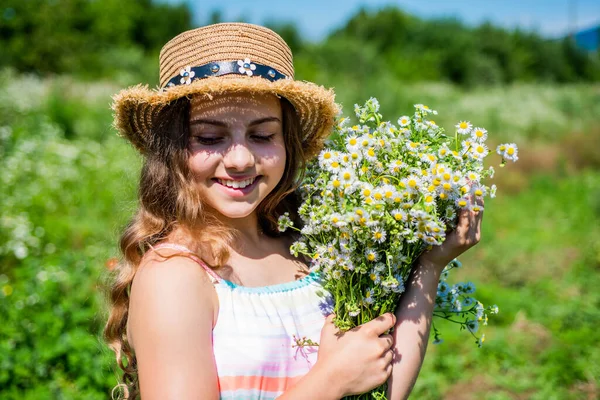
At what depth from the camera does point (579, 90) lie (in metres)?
23.0

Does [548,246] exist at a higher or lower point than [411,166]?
higher

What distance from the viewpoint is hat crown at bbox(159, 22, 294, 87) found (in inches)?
65.5

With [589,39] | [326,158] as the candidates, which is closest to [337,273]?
[326,158]

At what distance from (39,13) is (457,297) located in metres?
23.7

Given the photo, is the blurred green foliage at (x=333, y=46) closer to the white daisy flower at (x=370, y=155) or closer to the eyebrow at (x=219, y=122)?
the eyebrow at (x=219, y=122)

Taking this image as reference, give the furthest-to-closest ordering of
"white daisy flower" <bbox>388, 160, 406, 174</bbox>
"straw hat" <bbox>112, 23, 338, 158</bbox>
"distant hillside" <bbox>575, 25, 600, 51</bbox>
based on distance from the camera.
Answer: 1. "distant hillside" <bbox>575, 25, 600, 51</bbox>
2. "straw hat" <bbox>112, 23, 338, 158</bbox>
3. "white daisy flower" <bbox>388, 160, 406, 174</bbox>

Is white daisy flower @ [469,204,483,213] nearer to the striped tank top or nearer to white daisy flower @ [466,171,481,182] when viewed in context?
white daisy flower @ [466,171,481,182]

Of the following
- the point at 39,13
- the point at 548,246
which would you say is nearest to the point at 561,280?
the point at 548,246

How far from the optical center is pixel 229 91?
1616mm

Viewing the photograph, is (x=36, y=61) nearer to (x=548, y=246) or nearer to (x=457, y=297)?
(x=548, y=246)

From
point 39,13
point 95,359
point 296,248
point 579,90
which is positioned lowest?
point 95,359

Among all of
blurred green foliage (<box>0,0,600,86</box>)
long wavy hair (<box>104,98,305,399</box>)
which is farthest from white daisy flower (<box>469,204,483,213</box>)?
blurred green foliage (<box>0,0,600,86</box>)

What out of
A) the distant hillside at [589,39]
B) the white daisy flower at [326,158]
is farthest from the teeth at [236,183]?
the distant hillside at [589,39]

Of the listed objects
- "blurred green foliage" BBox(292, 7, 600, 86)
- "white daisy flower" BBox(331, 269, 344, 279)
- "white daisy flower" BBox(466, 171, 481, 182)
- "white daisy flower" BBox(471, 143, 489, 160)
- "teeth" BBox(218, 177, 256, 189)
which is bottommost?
"white daisy flower" BBox(331, 269, 344, 279)
